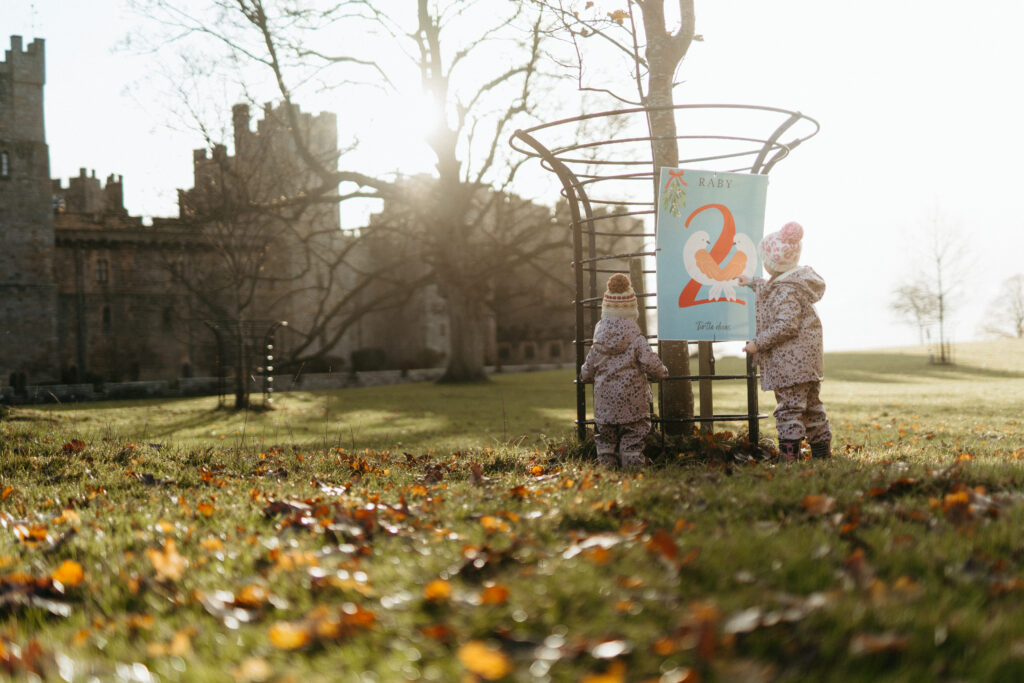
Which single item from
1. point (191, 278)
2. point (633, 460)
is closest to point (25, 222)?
point (191, 278)

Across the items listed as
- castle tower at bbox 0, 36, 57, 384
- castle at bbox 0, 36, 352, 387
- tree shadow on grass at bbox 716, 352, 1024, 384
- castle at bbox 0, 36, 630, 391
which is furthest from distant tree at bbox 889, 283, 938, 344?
castle tower at bbox 0, 36, 57, 384

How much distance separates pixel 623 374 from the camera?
233 inches

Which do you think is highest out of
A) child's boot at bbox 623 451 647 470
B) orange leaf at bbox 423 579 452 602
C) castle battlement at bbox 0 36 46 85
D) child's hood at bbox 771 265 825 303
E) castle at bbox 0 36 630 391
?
castle battlement at bbox 0 36 46 85

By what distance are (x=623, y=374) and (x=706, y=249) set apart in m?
1.15

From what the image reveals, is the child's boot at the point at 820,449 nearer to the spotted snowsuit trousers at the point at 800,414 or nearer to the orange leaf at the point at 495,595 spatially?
the spotted snowsuit trousers at the point at 800,414

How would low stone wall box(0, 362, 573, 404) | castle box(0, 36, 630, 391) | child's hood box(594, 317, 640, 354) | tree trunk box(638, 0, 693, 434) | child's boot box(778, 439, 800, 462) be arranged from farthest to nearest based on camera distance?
castle box(0, 36, 630, 391) → low stone wall box(0, 362, 573, 404) → tree trunk box(638, 0, 693, 434) → child's hood box(594, 317, 640, 354) → child's boot box(778, 439, 800, 462)

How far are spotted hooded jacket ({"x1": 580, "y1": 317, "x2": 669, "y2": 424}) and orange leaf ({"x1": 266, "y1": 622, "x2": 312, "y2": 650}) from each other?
3.91 meters

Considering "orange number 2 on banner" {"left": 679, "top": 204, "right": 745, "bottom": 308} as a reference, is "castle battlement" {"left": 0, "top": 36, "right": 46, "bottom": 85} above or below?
above

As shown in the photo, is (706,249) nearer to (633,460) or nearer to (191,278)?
(633,460)

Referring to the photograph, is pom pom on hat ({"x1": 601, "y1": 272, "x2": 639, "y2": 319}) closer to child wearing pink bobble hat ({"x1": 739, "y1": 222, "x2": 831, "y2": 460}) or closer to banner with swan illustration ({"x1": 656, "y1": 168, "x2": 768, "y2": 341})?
banner with swan illustration ({"x1": 656, "y1": 168, "x2": 768, "y2": 341})

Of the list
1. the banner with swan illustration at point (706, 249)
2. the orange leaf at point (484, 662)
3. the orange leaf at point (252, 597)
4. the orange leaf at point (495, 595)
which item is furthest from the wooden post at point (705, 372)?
the orange leaf at point (484, 662)

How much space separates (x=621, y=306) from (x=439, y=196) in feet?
73.6

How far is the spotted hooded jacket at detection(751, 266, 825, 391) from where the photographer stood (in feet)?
18.7

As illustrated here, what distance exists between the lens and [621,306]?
5.93 meters
